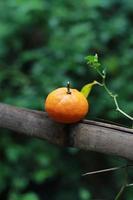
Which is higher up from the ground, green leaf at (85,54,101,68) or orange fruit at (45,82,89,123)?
green leaf at (85,54,101,68)

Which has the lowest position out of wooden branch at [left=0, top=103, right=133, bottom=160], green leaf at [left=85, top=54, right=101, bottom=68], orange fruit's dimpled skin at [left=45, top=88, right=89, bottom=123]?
wooden branch at [left=0, top=103, right=133, bottom=160]

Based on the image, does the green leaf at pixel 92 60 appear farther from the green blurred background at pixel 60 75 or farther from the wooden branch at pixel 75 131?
the green blurred background at pixel 60 75

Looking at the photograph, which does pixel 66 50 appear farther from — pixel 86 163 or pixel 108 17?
pixel 86 163

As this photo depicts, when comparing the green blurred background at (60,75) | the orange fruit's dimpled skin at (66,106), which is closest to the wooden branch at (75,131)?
the orange fruit's dimpled skin at (66,106)

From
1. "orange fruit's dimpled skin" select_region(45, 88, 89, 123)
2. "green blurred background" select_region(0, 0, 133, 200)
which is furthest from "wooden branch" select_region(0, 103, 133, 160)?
"green blurred background" select_region(0, 0, 133, 200)

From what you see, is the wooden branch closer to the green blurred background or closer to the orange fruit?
the orange fruit

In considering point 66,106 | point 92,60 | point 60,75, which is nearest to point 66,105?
point 66,106

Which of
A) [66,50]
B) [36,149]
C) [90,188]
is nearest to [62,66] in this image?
[66,50]

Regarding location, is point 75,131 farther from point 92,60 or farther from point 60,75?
point 60,75

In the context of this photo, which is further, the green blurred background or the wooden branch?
the green blurred background
